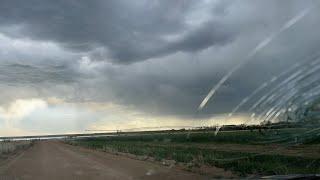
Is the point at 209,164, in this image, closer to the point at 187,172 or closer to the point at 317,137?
the point at 187,172

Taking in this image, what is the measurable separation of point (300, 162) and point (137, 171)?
8.84m

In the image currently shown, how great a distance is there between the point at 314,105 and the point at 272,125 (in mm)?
723

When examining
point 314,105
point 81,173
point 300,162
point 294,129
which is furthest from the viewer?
point 300,162

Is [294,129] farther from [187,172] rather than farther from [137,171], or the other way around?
[137,171]

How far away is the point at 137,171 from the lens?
93.1ft

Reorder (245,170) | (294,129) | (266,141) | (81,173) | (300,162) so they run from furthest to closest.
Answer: (300,162), (81,173), (245,170), (266,141), (294,129)

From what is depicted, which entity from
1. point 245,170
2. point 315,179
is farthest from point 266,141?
point 245,170

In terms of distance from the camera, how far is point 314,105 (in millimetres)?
3812

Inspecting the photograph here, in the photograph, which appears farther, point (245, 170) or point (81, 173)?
point (81, 173)

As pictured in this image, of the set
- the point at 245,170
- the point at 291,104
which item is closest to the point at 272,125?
the point at 291,104

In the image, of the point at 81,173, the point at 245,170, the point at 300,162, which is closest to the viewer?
the point at 245,170

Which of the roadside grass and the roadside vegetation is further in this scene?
the roadside grass

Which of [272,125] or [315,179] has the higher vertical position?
[272,125]

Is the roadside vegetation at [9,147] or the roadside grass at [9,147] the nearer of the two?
the roadside vegetation at [9,147]
